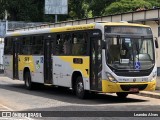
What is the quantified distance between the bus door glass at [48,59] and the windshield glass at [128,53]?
15.8 feet

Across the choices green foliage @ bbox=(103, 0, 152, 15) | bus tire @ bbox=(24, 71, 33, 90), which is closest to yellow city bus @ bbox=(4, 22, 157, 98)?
bus tire @ bbox=(24, 71, 33, 90)

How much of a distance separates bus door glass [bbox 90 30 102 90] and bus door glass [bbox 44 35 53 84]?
387 cm

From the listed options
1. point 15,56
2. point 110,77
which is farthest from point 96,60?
point 15,56

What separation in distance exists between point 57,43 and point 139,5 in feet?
117

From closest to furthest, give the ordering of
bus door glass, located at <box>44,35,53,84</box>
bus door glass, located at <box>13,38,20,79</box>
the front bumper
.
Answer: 1. the front bumper
2. bus door glass, located at <box>44,35,53,84</box>
3. bus door glass, located at <box>13,38,20,79</box>

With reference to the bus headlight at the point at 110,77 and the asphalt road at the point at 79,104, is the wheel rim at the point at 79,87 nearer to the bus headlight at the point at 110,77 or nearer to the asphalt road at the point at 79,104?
the asphalt road at the point at 79,104

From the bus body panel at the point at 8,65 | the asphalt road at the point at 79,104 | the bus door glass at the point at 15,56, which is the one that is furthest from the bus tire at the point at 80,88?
the bus body panel at the point at 8,65

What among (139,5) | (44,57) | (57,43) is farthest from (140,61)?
(139,5)

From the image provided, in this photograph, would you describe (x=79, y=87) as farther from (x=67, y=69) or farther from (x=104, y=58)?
(x=104, y=58)

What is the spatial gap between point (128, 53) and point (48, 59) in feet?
17.6

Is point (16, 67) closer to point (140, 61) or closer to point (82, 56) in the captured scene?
point (82, 56)

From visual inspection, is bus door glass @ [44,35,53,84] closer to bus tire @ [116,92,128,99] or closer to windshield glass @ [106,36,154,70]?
bus tire @ [116,92,128,99]

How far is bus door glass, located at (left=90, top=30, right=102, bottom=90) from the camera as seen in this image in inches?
640

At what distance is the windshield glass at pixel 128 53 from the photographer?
52.5ft
